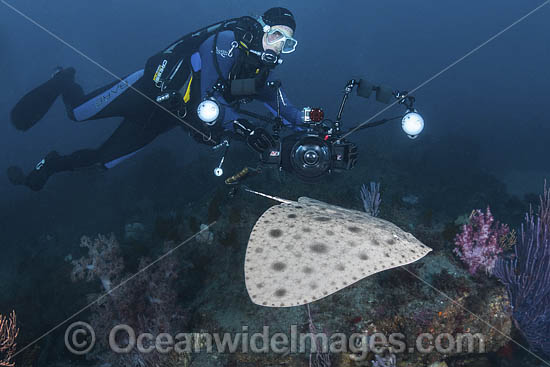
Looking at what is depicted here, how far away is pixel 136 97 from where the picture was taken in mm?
6055

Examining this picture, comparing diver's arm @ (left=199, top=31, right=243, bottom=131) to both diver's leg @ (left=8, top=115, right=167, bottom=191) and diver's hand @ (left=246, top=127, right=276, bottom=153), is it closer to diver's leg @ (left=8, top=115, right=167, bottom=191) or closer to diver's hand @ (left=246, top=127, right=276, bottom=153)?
diver's hand @ (left=246, top=127, right=276, bottom=153)

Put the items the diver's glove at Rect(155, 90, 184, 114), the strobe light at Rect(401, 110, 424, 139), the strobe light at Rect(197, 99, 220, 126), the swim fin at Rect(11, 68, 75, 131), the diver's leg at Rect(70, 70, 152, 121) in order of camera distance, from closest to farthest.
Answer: the strobe light at Rect(197, 99, 220, 126), the strobe light at Rect(401, 110, 424, 139), the diver's glove at Rect(155, 90, 184, 114), the diver's leg at Rect(70, 70, 152, 121), the swim fin at Rect(11, 68, 75, 131)

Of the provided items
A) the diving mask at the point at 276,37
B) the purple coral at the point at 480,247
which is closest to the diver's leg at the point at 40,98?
the diving mask at the point at 276,37

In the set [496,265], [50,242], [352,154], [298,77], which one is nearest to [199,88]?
[352,154]

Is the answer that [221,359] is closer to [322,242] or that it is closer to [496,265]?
[322,242]

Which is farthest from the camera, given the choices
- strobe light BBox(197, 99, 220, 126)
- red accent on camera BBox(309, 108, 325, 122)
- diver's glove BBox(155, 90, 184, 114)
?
diver's glove BBox(155, 90, 184, 114)

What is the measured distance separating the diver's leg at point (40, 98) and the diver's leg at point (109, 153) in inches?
58.4

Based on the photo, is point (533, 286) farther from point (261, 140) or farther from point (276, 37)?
point (276, 37)

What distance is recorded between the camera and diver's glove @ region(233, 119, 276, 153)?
389 centimetres

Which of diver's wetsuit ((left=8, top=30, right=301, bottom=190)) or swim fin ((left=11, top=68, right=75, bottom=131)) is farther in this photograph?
swim fin ((left=11, top=68, right=75, bottom=131))

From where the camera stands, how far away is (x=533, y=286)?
157 inches

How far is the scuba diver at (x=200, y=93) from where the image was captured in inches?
175

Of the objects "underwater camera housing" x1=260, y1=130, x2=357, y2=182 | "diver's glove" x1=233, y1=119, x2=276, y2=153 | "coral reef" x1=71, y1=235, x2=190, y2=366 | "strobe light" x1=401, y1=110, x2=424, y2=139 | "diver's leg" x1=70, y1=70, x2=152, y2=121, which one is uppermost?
"diver's leg" x1=70, y1=70, x2=152, y2=121

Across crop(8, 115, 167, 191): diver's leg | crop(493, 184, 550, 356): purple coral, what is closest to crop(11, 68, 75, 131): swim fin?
crop(8, 115, 167, 191): diver's leg
